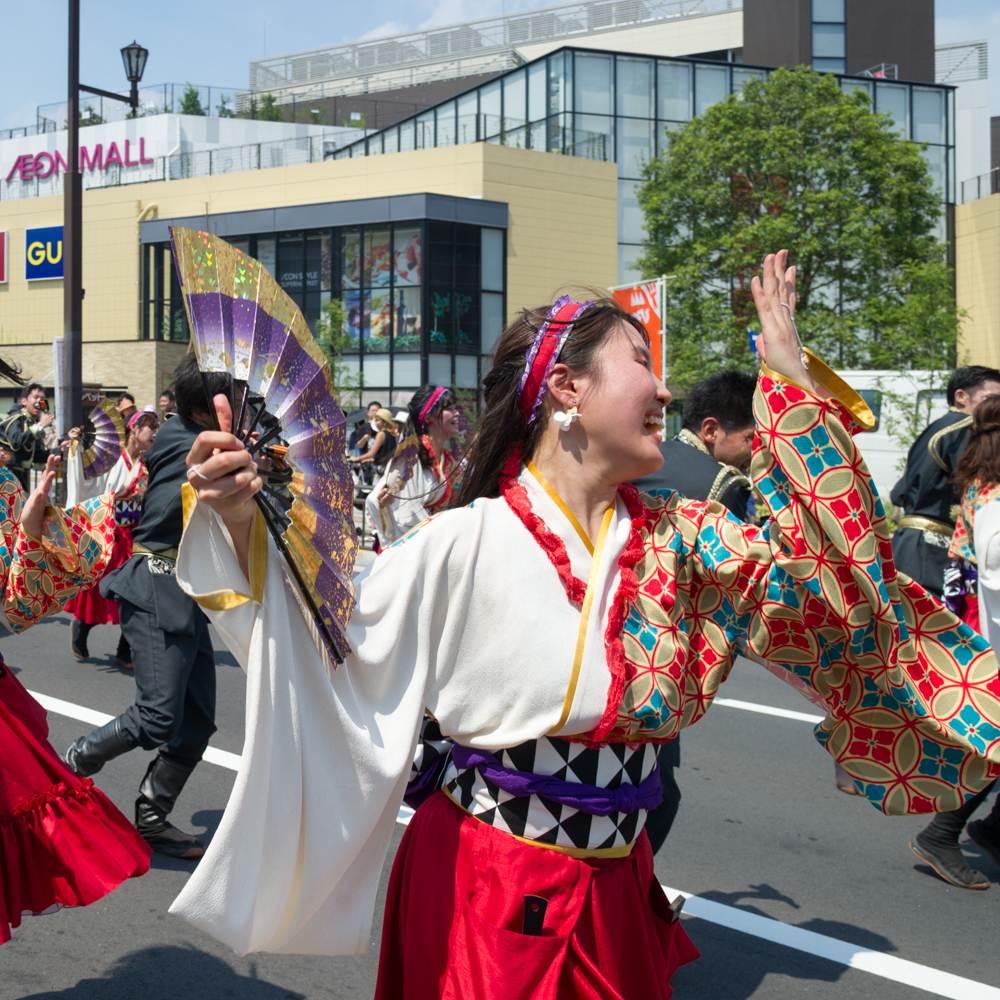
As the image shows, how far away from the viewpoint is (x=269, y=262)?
3212 cm

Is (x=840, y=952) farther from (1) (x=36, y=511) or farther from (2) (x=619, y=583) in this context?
(1) (x=36, y=511)

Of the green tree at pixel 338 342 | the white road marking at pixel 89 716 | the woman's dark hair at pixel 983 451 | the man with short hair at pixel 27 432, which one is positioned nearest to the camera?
the woman's dark hair at pixel 983 451

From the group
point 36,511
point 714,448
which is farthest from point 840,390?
point 36,511

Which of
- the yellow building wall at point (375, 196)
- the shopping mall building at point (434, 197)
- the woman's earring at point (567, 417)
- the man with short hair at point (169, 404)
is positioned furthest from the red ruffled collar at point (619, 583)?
the yellow building wall at point (375, 196)

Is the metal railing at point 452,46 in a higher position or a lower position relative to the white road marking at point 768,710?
higher

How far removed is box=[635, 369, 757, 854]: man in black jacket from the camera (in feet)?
12.2

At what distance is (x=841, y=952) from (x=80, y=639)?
579cm

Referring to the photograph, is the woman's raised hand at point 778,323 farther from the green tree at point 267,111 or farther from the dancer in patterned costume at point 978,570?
the green tree at point 267,111

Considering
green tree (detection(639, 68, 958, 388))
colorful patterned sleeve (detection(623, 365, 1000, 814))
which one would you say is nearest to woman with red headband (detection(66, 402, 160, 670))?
colorful patterned sleeve (detection(623, 365, 1000, 814))

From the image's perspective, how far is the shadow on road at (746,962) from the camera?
3380 millimetres

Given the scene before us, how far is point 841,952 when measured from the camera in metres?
3.62

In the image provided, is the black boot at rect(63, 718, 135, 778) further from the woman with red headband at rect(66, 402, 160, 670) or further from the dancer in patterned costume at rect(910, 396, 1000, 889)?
the dancer in patterned costume at rect(910, 396, 1000, 889)

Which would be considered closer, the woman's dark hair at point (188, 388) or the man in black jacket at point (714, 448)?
the woman's dark hair at point (188, 388)

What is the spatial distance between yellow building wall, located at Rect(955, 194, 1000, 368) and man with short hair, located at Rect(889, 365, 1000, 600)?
3046 cm
